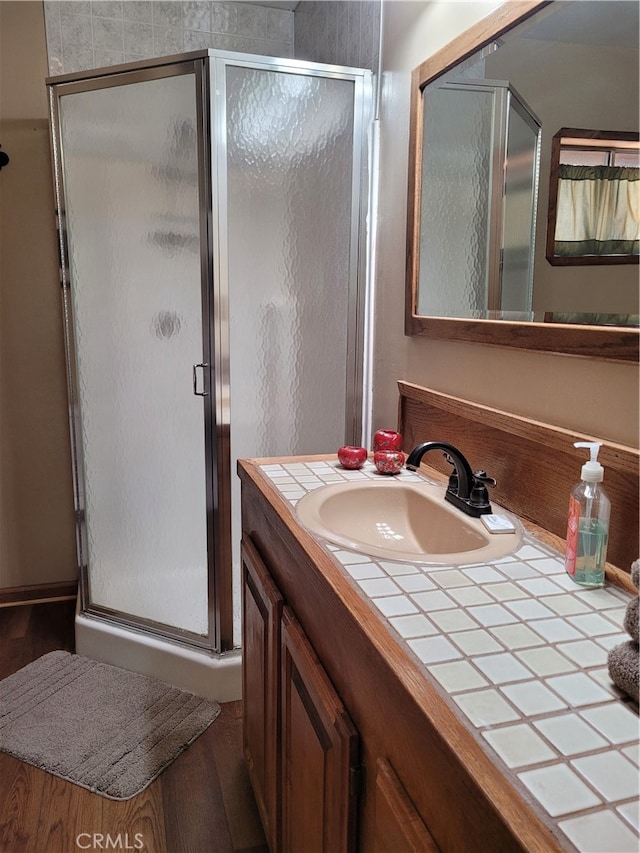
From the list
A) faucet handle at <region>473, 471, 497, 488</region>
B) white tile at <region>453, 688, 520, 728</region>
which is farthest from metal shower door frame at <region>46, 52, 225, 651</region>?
white tile at <region>453, 688, 520, 728</region>

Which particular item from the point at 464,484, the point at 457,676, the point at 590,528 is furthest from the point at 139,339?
the point at 457,676

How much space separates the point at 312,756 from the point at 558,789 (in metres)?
0.57

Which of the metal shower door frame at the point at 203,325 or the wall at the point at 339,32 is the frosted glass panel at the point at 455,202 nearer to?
the wall at the point at 339,32

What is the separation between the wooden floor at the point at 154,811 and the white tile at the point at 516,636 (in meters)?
1.14

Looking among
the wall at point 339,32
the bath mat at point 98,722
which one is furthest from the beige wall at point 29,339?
the wall at point 339,32

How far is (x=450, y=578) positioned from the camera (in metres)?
0.96

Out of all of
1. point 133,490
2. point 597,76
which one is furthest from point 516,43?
point 133,490

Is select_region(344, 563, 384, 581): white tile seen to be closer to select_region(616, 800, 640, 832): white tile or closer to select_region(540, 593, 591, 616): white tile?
select_region(540, 593, 591, 616): white tile

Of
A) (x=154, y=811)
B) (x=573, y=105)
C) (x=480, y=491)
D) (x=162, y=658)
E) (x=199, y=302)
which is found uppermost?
(x=573, y=105)

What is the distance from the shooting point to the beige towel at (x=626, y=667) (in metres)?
0.67

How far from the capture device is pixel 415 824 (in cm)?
69

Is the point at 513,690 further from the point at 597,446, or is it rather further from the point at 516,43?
the point at 516,43

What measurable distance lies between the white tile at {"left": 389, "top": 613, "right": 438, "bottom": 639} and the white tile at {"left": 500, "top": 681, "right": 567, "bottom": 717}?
0.42ft

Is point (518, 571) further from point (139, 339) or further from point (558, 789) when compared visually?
point (139, 339)
